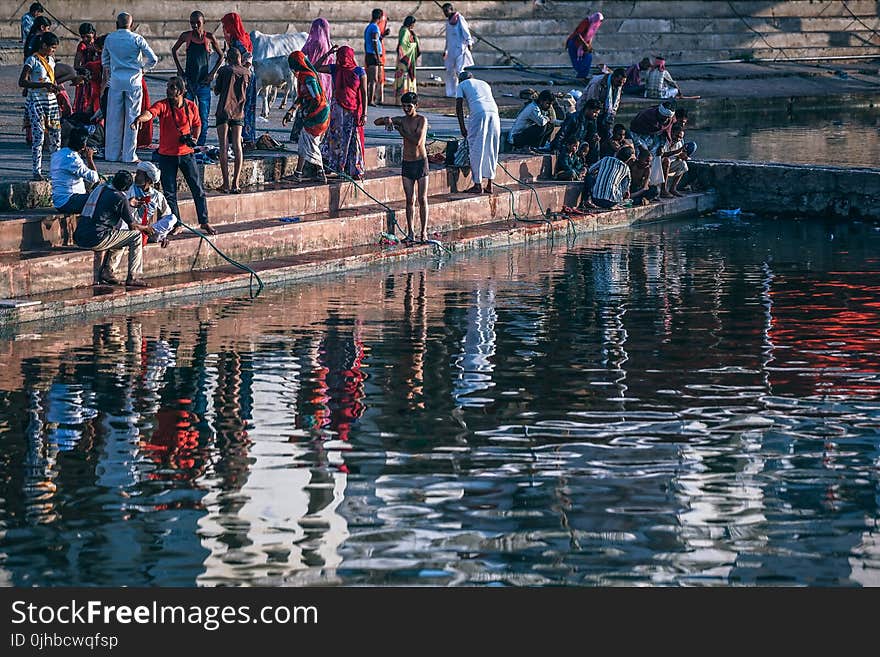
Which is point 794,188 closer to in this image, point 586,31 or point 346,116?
point 346,116

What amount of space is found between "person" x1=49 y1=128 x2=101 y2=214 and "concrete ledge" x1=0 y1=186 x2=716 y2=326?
821 mm

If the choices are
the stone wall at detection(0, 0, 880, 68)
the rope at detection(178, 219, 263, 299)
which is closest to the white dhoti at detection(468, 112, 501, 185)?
the rope at detection(178, 219, 263, 299)

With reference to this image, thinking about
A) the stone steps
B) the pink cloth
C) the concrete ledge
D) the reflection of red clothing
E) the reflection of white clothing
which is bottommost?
the reflection of red clothing

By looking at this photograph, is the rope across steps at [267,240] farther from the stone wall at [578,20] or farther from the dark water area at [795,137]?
the stone wall at [578,20]

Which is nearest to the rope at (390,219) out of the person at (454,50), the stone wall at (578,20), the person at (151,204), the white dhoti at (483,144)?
the white dhoti at (483,144)

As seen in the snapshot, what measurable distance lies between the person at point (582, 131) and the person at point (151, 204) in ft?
20.4

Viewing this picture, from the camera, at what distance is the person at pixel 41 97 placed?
14227 millimetres

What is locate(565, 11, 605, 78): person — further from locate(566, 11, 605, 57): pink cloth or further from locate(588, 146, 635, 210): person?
locate(588, 146, 635, 210): person

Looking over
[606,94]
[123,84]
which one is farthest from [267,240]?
[606,94]

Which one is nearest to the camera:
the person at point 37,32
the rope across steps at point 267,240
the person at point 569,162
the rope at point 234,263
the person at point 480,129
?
the rope across steps at point 267,240

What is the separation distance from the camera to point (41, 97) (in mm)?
14531

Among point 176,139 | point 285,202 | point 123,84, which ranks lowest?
point 285,202

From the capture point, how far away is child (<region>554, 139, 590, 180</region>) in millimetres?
18906

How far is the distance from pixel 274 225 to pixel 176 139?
5.09 ft
